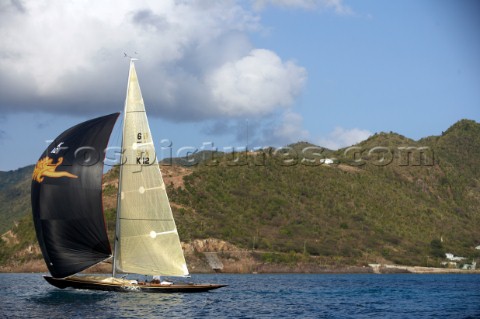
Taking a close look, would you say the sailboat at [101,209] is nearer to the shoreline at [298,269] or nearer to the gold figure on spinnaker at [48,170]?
the gold figure on spinnaker at [48,170]

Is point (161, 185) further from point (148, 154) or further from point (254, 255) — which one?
point (254, 255)

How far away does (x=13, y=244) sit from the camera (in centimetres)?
11894

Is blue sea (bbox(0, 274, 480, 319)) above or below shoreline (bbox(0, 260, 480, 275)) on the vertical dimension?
below

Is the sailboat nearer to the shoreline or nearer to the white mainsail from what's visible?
the white mainsail

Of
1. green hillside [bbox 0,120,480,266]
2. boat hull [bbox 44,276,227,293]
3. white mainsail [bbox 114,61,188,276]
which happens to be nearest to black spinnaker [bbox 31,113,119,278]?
boat hull [bbox 44,276,227,293]

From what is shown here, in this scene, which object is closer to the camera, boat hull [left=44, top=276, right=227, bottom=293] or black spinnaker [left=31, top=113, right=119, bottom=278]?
black spinnaker [left=31, top=113, right=119, bottom=278]

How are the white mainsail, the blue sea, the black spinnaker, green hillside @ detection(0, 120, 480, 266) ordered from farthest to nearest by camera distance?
green hillside @ detection(0, 120, 480, 266) < the white mainsail < the black spinnaker < the blue sea

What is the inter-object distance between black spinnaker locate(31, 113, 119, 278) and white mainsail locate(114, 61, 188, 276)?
1.57m

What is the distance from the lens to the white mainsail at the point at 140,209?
47.4 m

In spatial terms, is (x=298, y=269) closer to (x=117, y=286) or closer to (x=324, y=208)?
(x=324, y=208)

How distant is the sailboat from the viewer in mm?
46000

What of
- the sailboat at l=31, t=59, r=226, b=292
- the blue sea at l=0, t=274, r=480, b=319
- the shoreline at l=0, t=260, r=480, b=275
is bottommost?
the blue sea at l=0, t=274, r=480, b=319

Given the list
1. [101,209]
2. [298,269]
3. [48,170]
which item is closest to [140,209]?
[101,209]

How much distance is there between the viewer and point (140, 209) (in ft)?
Result: 156
